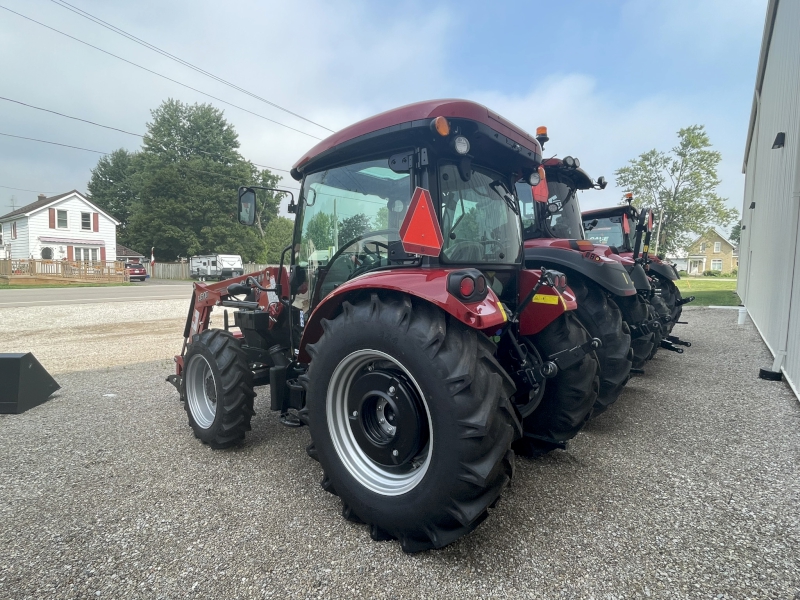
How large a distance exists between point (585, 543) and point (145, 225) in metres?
45.8

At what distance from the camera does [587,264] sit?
154 inches

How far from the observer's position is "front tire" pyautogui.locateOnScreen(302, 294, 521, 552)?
1.89 metres

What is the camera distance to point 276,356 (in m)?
3.39

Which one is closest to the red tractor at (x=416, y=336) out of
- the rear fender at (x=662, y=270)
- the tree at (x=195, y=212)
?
the rear fender at (x=662, y=270)

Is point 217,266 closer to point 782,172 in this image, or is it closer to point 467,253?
point 782,172

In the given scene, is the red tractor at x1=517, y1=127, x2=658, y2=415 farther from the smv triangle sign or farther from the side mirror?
the side mirror

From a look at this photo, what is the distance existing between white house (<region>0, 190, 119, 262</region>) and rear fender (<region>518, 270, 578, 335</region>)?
129ft

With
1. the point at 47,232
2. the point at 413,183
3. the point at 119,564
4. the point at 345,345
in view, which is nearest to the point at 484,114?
the point at 413,183

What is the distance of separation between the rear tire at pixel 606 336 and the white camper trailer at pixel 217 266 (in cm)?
3280

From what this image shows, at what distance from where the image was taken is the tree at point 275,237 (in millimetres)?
46963

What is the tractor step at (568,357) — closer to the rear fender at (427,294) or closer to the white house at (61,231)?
the rear fender at (427,294)

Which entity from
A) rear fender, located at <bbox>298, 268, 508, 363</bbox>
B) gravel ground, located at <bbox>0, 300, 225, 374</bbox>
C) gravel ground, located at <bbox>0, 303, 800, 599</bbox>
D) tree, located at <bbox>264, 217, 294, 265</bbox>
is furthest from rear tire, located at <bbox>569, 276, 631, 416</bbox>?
tree, located at <bbox>264, 217, 294, 265</bbox>

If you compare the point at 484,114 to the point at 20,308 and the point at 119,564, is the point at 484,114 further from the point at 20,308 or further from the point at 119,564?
the point at 20,308

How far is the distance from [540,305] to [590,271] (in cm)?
129
